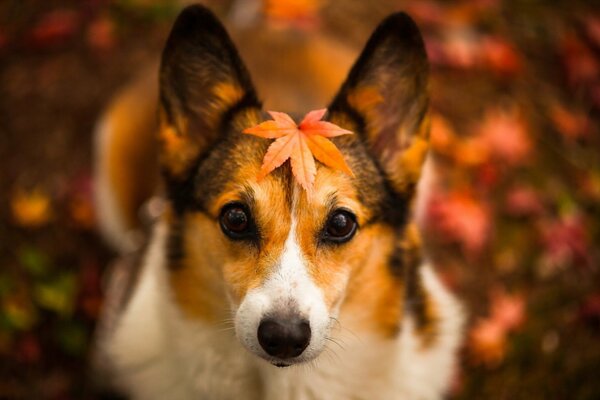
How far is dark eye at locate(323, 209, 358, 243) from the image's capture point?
228 cm

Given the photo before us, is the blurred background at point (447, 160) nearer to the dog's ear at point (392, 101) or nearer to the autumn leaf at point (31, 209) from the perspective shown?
the autumn leaf at point (31, 209)

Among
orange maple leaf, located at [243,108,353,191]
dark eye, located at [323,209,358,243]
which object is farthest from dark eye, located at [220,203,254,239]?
dark eye, located at [323,209,358,243]

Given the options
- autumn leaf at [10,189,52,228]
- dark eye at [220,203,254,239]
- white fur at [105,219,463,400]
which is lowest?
autumn leaf at [10,189,52,228]

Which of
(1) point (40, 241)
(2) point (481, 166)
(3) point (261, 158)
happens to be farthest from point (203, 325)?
(2) point (481, 166)

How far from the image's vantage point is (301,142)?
2191mm

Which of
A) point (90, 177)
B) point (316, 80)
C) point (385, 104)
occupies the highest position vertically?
point (385, 104)

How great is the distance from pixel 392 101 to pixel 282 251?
775mm

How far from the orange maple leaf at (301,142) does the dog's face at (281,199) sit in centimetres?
8

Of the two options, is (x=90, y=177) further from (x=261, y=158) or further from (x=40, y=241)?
(x=261, y=158)

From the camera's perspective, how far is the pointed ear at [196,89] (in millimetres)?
2340

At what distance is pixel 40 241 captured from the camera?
4137mm

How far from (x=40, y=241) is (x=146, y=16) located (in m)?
1.96

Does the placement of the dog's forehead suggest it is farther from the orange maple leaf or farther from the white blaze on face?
the white blaze on face

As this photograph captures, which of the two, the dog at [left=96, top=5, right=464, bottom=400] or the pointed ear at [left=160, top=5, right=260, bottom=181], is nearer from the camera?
the dog at [left=96, top=5, right=464, bottom=400]
